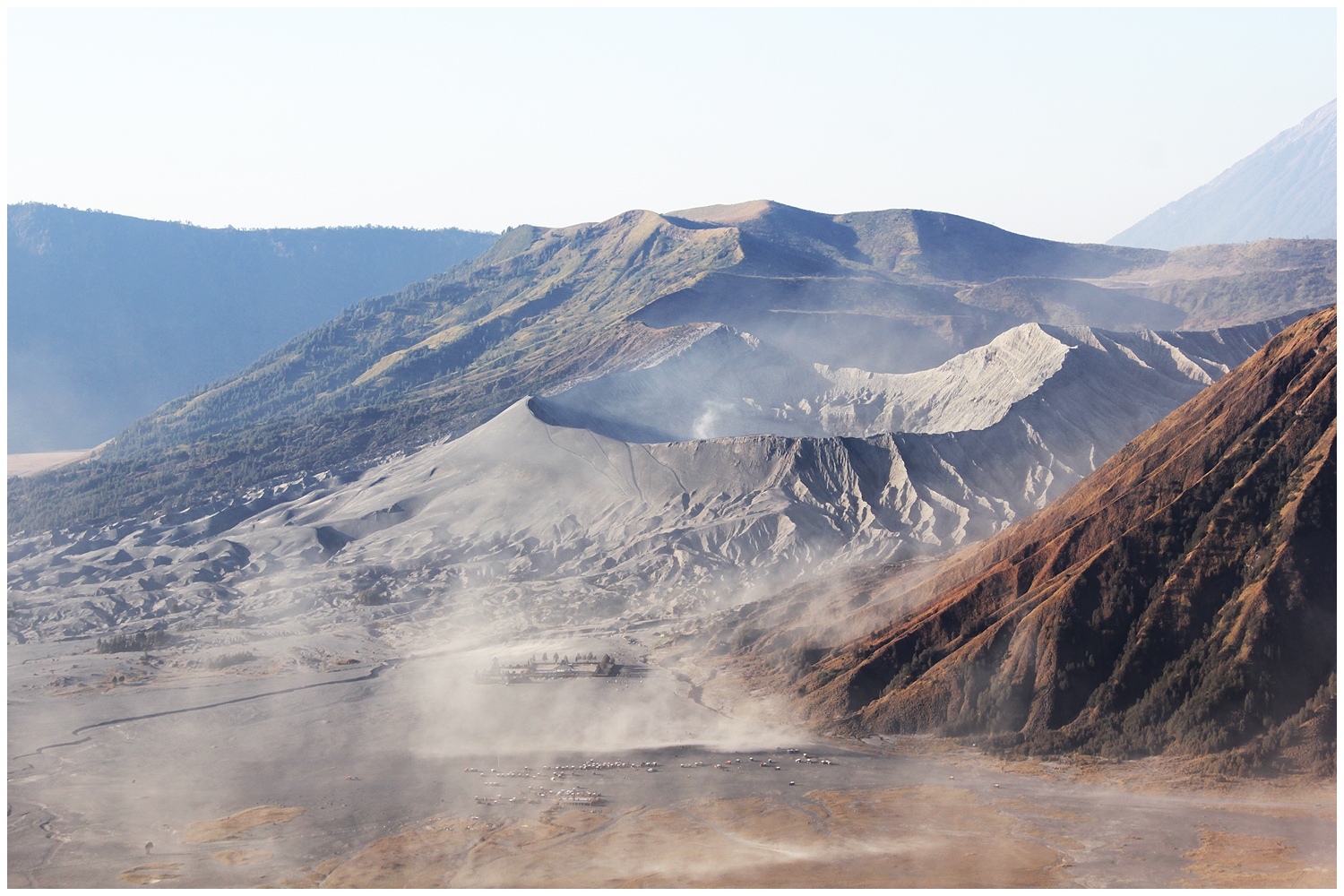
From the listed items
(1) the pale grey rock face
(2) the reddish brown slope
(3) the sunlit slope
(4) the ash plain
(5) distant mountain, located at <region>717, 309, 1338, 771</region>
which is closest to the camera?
(4) the ash plain

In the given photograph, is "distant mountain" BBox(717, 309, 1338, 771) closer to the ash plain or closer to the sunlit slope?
the ash plain

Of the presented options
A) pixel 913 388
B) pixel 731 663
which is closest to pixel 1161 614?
pixel 731 663

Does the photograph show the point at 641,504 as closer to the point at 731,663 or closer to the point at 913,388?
the point at 731,663

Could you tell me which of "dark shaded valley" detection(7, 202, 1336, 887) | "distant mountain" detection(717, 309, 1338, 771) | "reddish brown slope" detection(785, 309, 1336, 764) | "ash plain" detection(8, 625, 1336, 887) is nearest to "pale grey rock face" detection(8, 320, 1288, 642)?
"dark shaded valley" detection(7, 202, 1336, 887)

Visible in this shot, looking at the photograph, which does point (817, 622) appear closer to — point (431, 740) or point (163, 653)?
point (431, 740)

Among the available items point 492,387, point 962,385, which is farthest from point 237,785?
point 492,387

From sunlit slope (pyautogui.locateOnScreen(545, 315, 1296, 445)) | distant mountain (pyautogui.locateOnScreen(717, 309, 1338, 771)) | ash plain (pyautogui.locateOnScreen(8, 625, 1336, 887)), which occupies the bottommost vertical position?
ash plain (pyautogui.locateOnScreen(8, 625, 1336, 887))
